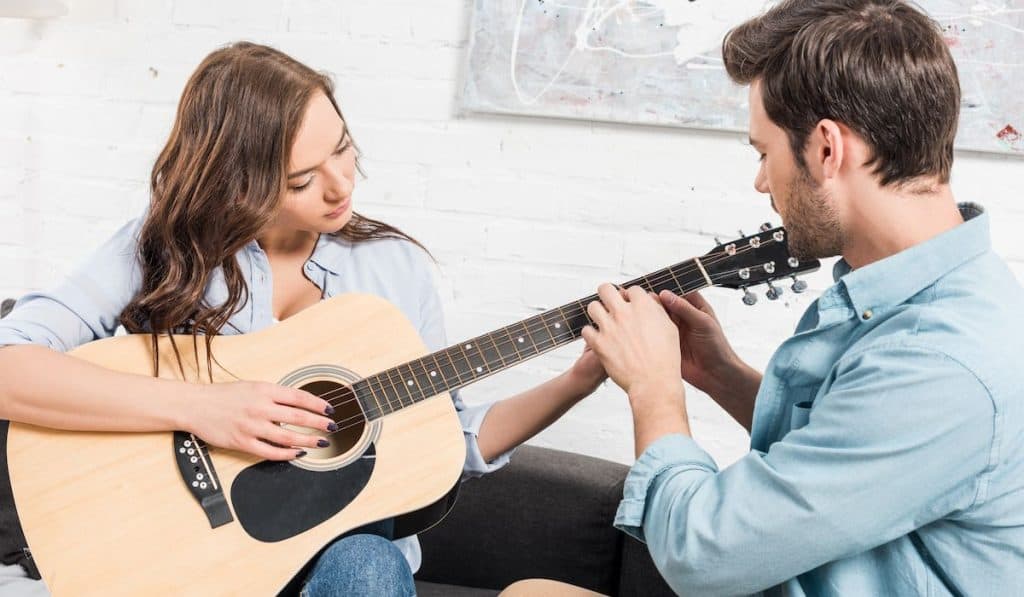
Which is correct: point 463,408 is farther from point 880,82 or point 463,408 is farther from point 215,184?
point 880,82

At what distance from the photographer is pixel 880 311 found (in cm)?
107

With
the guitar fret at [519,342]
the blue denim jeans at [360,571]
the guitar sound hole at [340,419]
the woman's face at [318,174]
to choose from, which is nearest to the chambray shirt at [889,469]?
the guitar fret at [519,342]

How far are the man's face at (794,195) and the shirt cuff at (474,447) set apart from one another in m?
0.61

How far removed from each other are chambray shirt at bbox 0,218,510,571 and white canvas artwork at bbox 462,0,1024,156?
0.49 m

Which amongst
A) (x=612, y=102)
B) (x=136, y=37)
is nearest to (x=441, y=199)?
(x=612, y=102)

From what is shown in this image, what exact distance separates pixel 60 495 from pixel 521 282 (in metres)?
1.02

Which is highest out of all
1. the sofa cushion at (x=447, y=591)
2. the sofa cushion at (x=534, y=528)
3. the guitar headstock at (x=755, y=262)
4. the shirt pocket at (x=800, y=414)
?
the guitar headstock at (x=755, y=262)

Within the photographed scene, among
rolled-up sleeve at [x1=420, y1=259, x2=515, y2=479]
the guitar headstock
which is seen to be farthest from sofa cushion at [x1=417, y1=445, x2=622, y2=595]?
the guitar headstock

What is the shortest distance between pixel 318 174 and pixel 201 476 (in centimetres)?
49

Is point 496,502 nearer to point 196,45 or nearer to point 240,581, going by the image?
point 240,581

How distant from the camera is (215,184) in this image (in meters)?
1.48

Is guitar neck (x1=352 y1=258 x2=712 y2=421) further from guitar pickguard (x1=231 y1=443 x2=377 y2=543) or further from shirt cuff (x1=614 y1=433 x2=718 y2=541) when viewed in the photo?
shirt cuff (x1=614 y1=433 x2=718 y2=541)

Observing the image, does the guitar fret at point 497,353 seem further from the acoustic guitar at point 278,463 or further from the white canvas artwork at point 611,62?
the white canvas artwork at point 611,62

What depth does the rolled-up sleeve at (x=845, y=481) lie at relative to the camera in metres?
0.93
